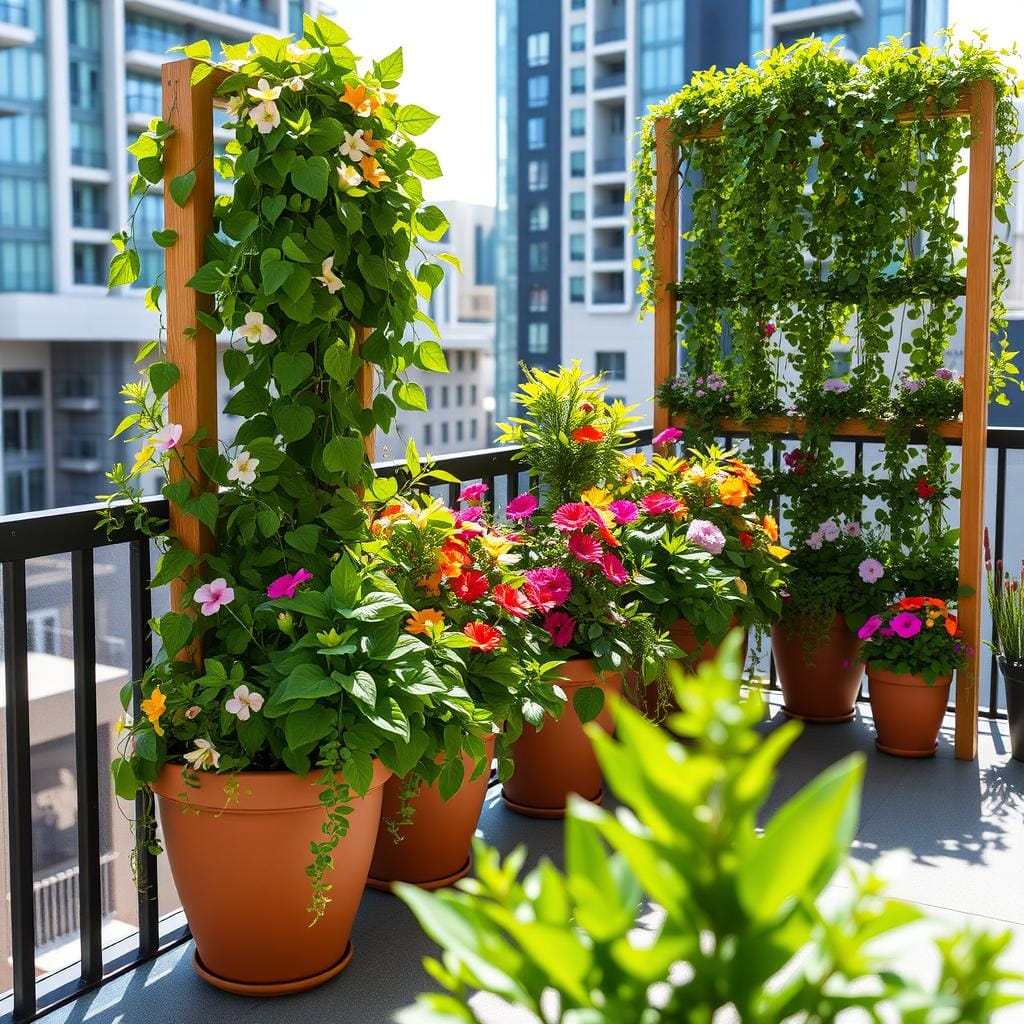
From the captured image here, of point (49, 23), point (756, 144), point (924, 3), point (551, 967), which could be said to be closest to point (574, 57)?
point (924, 3)

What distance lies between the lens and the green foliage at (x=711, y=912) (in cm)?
65

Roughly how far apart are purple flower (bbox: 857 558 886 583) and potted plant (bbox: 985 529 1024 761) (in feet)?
0.90

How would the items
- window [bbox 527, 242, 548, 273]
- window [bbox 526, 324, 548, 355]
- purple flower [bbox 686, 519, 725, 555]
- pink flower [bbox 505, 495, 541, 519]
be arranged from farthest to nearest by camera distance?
1. window [bbox 526, 324, 548, 355]
2. window [bbox 527, 242, 548, 273]
3. purple flower [bbox 686, 519, 725, 555]
4. pink flower [bbox 505, 495, 541, 519]

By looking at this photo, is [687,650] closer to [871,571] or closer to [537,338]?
[871,571]

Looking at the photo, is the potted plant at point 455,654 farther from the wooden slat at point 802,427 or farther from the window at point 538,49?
the window at point 538,49

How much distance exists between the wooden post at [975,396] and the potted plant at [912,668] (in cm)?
6

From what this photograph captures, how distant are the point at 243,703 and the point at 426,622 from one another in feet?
1.18

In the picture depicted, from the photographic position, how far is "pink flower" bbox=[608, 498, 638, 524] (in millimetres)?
2871

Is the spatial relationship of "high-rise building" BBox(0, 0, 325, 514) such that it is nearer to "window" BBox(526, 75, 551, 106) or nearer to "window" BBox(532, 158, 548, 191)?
"window" BBox(526, 75, 551, 106)

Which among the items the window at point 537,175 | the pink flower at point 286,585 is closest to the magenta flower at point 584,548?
the pink flower at point 286,585

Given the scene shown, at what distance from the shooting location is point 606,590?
8.91 feet

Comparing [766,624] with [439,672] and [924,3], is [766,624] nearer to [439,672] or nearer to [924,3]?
[439,672]

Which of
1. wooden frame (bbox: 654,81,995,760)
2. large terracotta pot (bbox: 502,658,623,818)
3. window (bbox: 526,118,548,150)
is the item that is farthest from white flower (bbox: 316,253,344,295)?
window (bbox: 526,118,548,150)

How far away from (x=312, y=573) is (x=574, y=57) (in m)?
37.5
